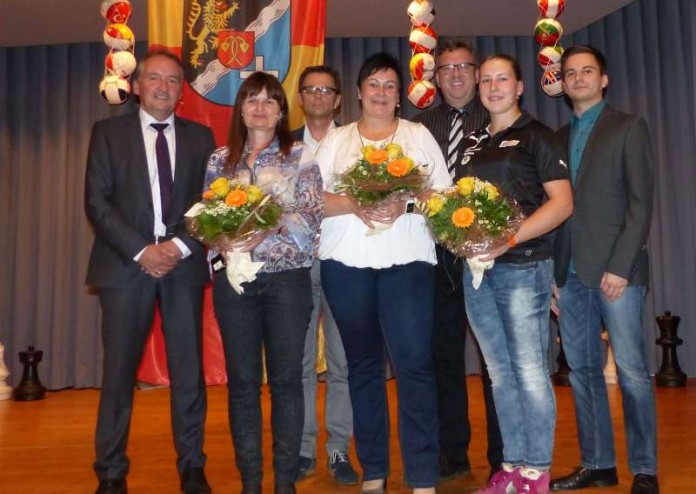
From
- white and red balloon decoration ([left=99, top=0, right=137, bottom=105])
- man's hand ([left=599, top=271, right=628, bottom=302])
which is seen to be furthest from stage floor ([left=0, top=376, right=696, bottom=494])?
white and red balloon decoration ([left=99, top=0, right=137, bottom=105])

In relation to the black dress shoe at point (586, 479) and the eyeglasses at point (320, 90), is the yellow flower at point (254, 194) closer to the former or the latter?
the eyeglasses at point (320, 90)

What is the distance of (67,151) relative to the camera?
6.69 metres

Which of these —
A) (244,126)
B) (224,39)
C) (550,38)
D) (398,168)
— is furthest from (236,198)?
(550,38)

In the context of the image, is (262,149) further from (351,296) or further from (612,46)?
(612,46)

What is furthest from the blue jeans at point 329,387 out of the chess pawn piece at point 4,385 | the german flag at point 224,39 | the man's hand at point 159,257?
the chess pawn piece at point 4,385

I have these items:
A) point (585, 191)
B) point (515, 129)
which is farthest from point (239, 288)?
point (585, 191)

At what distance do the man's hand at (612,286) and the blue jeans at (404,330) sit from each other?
68cm

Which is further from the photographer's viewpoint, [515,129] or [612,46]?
[612,46]

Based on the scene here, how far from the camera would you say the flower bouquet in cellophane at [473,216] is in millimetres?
2488

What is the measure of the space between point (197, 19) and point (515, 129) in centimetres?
282

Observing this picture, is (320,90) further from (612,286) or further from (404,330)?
(612,286)

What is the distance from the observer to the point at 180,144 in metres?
3.09

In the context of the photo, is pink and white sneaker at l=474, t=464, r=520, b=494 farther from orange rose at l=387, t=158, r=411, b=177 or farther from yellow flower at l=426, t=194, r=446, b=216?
orange rose at l=387, t=158, r=411, b=177

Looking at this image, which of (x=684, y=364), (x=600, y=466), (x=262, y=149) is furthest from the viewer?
(x=684, y=364)
